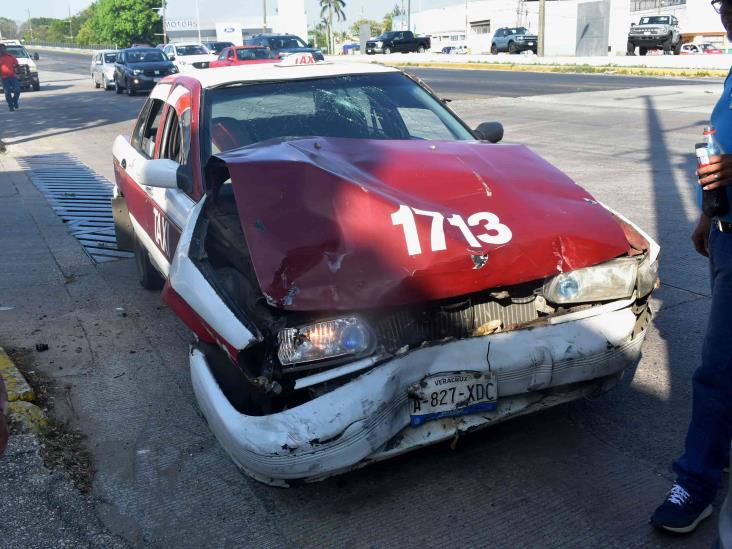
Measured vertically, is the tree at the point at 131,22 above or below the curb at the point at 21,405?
above

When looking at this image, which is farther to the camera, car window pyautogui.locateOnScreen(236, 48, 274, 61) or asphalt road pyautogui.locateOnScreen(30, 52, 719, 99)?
car window pyautogui.locateOnScreen(236, 48, 274, 61)

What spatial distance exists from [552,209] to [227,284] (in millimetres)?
1537

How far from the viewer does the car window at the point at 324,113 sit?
15.8 ft

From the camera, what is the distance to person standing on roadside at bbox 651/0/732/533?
107 inches

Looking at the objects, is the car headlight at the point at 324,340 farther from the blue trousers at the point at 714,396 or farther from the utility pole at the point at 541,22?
the utility pole at the point at 541,22

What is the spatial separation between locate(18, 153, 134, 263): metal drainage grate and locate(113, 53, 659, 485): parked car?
425cm

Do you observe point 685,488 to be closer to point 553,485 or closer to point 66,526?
point 553,485

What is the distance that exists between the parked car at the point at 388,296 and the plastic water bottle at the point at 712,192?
0.73m

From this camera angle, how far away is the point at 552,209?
360 cm

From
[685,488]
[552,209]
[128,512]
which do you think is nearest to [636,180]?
[552,209]

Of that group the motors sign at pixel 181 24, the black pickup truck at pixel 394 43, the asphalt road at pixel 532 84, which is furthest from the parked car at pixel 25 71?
the motors sign at pixel 181 24

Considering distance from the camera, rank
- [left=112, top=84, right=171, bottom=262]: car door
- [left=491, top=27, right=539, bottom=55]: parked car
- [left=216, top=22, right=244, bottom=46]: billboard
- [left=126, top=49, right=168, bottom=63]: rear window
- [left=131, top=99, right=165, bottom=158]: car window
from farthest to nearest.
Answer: [left=216, top=22, right=244, bottom=46]: billboard
[left=491, top=27, right=539, bottom=55]: parked car
[left=126, top=49, right=168, bottom=63]: rear window
[left=131, top=99, right=165, bottom=158]: car window
[left=112, top=84, right=171, bottom=262]: car door

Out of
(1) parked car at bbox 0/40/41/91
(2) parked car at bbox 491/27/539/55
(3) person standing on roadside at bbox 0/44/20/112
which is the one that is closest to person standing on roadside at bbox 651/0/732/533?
(3) person standing on roadside at bbox 0/44/20/112

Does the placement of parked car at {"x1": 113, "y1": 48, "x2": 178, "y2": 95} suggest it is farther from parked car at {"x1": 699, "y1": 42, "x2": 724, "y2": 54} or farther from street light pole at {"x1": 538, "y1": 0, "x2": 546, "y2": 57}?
parked car at {"x1": 699, "y1": 42, "x2": 724, "y2": 54}
